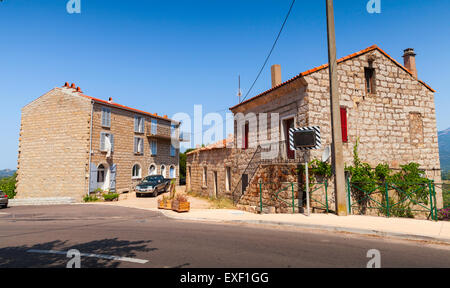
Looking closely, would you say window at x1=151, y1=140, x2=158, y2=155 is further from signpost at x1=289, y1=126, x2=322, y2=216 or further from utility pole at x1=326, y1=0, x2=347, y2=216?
utility pole at x1=326, y1=0, x2=347, y2=216

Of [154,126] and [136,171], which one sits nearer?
[136,171]

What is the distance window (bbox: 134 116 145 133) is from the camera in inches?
1058

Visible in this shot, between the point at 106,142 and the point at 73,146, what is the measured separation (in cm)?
247

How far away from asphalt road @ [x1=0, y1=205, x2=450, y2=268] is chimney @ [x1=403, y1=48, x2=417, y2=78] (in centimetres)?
1170

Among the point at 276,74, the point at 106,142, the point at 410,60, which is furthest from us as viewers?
the point at 106,142

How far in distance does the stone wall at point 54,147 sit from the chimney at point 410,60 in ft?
72.1

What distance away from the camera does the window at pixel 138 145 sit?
2650 cm

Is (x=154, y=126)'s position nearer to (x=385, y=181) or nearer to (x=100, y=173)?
(x=100, y=173)

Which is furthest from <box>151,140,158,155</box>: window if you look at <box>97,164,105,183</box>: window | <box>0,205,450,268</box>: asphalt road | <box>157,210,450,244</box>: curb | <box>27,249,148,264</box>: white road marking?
<box>27,249,148,264</box>: white road marking

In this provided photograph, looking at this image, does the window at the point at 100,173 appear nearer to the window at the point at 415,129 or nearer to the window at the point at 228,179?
the window at the point at 228,179

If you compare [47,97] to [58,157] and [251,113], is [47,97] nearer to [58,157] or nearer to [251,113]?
[58,157]

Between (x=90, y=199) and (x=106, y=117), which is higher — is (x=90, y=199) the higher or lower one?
the lower one

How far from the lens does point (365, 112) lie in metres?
12.6

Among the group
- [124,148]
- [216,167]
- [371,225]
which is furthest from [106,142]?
[371,225]
